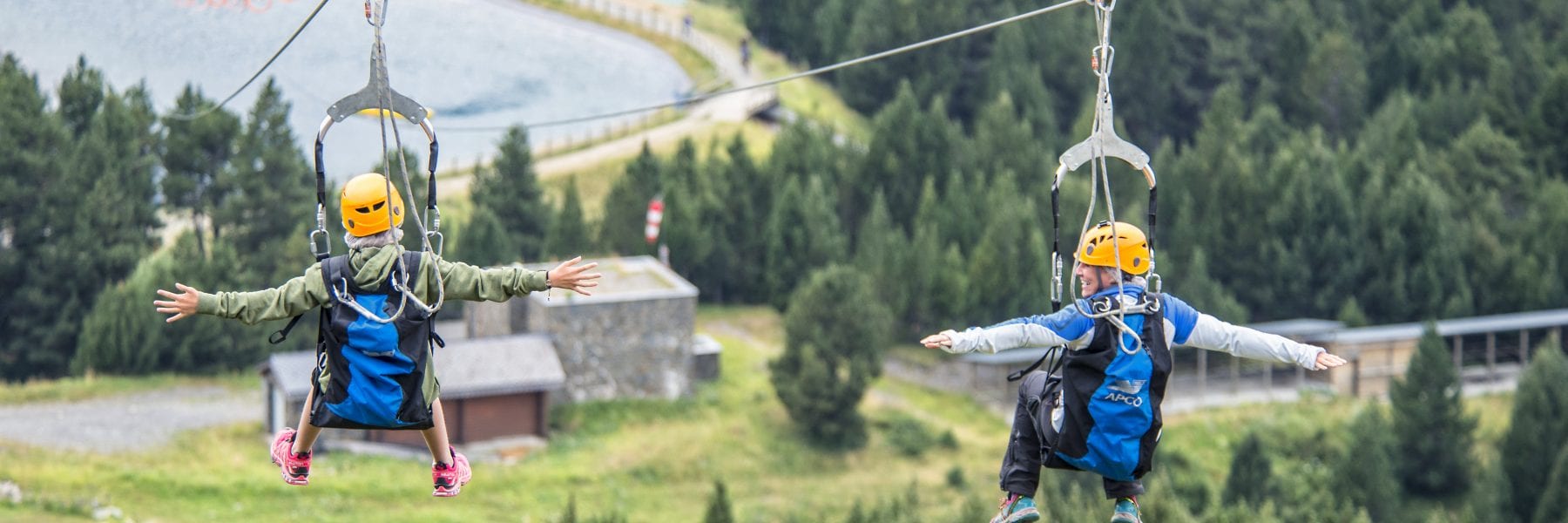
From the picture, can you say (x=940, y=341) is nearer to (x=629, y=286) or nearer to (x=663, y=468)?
(x=663, y=468)

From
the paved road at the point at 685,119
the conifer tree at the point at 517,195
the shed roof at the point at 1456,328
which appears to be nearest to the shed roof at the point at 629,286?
the conifer tree at the point at 517,195

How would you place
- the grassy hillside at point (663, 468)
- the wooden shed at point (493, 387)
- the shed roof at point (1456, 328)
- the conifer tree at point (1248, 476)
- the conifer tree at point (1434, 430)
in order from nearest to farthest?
the grassy hillside at point (663, 468)
the conifer tree at point (1248, 476)
the wooden shed at point (493, 387)
the conifer tree at point (1434, 430)
the shed roof at point (1456, 328)

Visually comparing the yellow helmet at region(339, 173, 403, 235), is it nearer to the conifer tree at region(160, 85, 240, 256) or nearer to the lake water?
the lake water

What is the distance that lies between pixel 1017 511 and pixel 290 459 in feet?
15.8

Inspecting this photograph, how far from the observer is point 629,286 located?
49.4 meters

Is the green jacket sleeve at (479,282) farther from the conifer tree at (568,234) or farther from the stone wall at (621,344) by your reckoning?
the conifer tree at (568,234)

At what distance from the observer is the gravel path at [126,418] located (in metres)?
42.0

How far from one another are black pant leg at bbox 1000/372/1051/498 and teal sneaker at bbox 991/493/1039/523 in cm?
5

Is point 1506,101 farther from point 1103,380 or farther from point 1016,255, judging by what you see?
point 1103,380

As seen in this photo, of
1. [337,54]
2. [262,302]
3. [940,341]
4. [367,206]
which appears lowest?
[940,341]

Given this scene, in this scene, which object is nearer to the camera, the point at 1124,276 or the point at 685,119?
the point at 1124,276

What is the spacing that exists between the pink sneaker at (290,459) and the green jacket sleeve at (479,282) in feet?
6.16

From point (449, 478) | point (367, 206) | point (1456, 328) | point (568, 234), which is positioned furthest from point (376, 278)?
point (1456, 328)

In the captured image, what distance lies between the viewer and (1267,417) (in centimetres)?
5288
